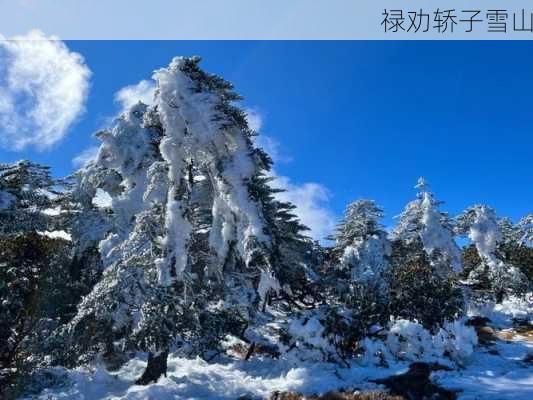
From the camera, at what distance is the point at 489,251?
90.4 feet

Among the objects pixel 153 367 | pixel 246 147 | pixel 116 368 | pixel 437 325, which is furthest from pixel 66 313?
pixel 437 325

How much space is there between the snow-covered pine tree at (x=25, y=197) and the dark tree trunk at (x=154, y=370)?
11.0m

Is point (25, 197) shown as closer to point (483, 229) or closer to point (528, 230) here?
point (483, 229)

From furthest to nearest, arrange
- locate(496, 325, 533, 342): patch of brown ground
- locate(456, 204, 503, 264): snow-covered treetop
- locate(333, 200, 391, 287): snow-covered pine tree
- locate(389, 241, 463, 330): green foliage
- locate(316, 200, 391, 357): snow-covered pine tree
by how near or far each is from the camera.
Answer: locate(456, 204, 503, 264): snow-covered treetop < locate(496, 325, 533, 342): patch of brown ground < locate(333, 200, 391, 287): snow-covered pine tree < locate(389, 241, 463, 330): green foliage < locate(316, 200, 391, 357): snow-covered pine tree

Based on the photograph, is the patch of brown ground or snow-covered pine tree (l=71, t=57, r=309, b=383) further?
the patch of brown ground

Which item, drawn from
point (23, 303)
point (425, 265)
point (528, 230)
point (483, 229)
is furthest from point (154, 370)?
point (528, 230)

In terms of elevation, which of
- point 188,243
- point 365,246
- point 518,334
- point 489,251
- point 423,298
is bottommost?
point 518,334

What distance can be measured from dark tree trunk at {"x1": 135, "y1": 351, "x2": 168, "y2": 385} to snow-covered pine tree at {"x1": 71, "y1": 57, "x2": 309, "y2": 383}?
0.03 metres

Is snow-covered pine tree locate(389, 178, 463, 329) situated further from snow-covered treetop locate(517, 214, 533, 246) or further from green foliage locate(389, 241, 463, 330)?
snow-covered treetop locate(517, 214, 533, 246)

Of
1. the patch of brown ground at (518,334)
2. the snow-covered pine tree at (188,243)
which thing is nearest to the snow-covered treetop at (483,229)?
the patch of brown ground at (518,334)

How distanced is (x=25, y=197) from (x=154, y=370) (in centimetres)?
1362

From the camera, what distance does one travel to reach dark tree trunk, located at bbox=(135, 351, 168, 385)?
1300 cm

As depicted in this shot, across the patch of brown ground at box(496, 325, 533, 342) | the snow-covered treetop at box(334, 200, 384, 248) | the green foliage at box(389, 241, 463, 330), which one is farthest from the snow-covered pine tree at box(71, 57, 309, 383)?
the patch of brown ground at box(496, 325, 533, 342)

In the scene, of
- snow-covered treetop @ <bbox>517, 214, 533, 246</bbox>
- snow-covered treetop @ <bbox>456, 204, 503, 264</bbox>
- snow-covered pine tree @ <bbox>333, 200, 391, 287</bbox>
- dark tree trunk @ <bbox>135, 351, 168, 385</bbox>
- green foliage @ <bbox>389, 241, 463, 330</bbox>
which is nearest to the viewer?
dark tree trunk @ <bbox>135, 351, 168, 385</bbox>
